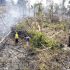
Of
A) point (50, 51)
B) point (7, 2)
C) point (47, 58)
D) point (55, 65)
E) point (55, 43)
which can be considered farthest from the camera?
point (7, 2)

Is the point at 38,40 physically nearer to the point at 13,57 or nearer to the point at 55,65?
the point at 13,57

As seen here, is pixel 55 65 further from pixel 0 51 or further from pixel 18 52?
pixel 0 51

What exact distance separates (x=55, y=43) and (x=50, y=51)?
162cm

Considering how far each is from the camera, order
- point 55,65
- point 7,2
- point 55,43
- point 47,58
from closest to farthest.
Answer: point 55,65 < point 47,58 < point 55,43 < point 7,2

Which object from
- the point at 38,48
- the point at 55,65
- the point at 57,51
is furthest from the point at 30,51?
the point at 55,65

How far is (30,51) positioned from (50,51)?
5.13 ft

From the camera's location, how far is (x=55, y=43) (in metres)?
16.9

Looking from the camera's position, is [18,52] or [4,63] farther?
[18,52]

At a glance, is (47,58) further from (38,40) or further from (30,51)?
(38,40)

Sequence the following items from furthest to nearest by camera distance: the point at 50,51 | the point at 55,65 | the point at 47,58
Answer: the point at 50,51, the point at 47,58, the point at 55,65

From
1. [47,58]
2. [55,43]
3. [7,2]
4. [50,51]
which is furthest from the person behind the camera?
[7,2]

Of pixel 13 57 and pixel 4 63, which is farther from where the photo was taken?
pixel 13 57

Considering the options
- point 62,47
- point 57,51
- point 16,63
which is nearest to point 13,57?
point 16,63

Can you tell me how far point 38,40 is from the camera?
17344 millimetres
